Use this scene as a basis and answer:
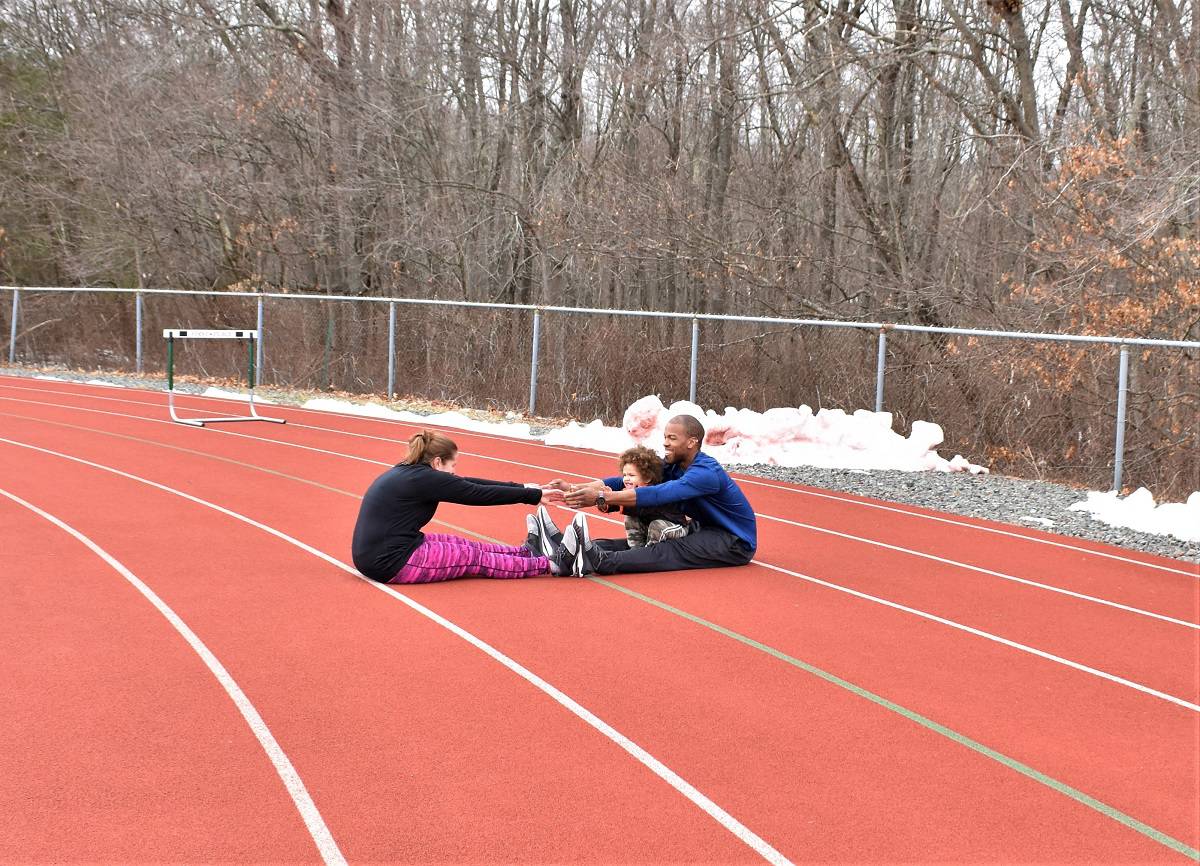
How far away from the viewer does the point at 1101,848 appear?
453 centimetres

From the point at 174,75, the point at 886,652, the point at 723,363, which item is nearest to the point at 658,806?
the point at 886,652

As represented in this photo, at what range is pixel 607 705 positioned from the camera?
6004 mm

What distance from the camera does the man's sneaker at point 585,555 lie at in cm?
878

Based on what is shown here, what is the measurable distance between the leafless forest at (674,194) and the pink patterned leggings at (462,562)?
24.9ft

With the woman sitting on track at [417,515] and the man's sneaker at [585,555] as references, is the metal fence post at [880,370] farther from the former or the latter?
the woman sitting on track at [417,515]

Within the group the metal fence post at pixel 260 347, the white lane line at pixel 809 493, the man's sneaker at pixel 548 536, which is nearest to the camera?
the man's sneaker at pixel 548 536

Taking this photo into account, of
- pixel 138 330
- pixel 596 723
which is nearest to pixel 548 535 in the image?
pixel 596 723

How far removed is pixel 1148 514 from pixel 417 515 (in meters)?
6.96

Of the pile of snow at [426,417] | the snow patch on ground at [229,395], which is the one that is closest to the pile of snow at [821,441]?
the pile of snow at [426,417]

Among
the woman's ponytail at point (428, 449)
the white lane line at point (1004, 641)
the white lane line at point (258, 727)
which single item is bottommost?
the white lane line at point (258, 727)

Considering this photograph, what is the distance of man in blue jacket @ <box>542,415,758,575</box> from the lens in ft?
28.7

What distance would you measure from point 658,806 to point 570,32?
25.0 meters

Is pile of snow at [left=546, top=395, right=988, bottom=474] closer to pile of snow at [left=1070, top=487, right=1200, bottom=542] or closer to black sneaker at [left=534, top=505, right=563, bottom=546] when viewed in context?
pile of snow at [left=1070, top=487, right=1200, bottom=542]

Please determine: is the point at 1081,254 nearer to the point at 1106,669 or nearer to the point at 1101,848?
the point at 1106,669
